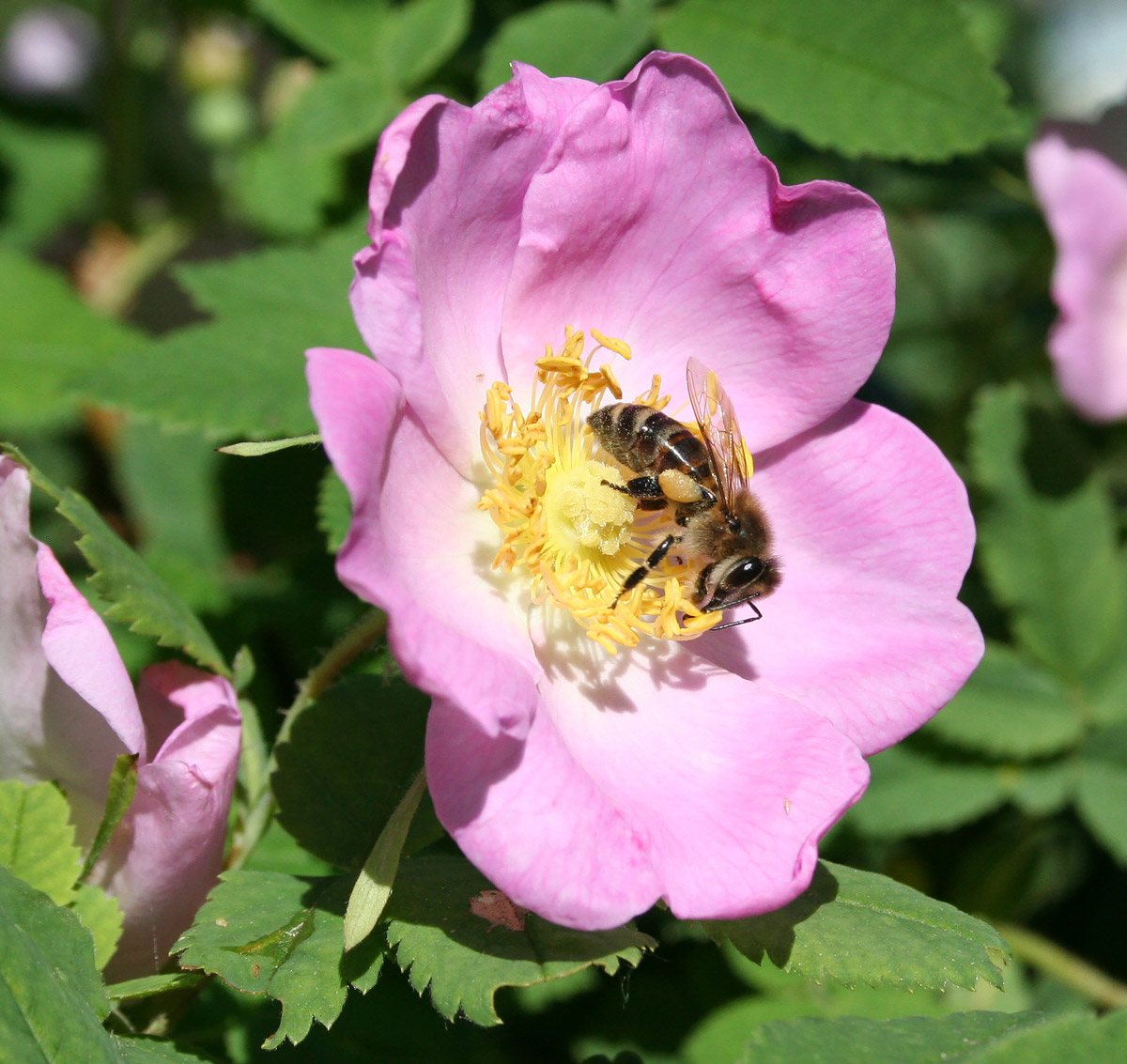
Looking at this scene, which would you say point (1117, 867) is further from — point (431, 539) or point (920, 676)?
point (431, 539)

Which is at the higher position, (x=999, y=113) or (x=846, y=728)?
(x=999, y=113)

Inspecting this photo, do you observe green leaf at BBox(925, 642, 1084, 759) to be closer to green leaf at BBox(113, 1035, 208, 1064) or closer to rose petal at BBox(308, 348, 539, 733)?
rose petal at BBox(308, 348, 539, 733)

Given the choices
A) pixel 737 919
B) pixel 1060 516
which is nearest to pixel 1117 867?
pixel 1060 516

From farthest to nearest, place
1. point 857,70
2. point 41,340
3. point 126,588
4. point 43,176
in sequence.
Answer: point 43,176
point 41,340
point 857,70
point 126,588

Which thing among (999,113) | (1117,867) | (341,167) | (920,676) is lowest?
(1117,867)

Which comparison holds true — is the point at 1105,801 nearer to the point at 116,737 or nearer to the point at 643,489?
the point at 643,489

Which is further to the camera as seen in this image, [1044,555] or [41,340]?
[41,340]

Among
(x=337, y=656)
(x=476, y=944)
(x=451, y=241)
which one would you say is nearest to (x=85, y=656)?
(x=337, y=656)
